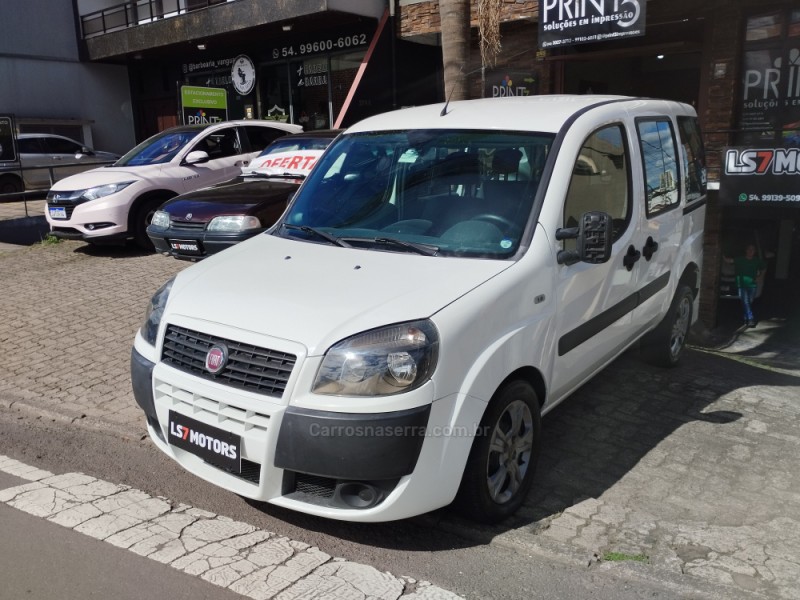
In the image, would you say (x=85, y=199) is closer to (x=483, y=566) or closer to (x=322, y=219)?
(x=322, y=219)

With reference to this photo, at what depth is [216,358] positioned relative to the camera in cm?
312

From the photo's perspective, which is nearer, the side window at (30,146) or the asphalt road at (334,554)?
the asphalt road at (334,554)

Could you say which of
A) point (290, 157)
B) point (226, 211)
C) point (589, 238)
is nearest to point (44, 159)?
point (290, 157)

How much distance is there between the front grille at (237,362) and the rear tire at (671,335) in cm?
354

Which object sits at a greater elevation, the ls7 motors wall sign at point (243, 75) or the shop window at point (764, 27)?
the ls7 motors wall sign at point (243, 75)

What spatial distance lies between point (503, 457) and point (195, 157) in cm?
770

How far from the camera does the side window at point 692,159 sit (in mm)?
5508

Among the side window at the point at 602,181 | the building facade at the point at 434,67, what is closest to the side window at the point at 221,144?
the building facade at the point at 434,67

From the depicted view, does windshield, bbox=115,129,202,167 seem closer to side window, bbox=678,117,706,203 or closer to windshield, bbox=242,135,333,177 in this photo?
windshield, bbox=242,135,333,177

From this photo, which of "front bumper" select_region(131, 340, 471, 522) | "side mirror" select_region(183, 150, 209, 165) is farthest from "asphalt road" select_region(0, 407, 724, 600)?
"side mirror" select_region(183, 150, 209, 165)

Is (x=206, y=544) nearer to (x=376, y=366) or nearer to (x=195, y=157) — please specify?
(x=376, y=366)

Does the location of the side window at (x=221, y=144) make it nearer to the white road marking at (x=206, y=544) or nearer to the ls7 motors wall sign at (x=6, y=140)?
the ls7 motors wall sign at (x=6, y=140)

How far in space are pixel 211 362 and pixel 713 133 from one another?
921 cm

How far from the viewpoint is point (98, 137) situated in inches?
852
